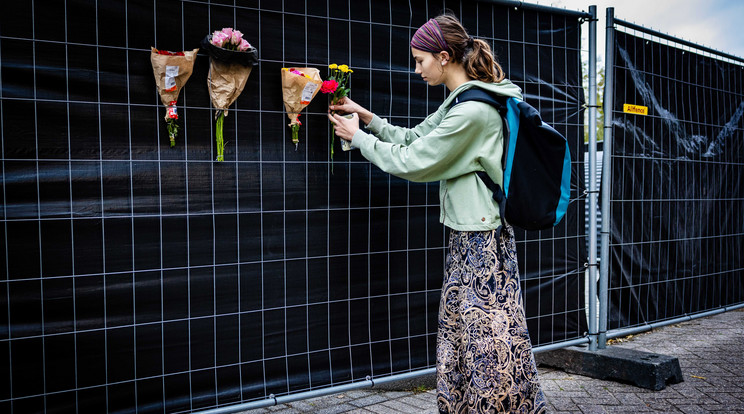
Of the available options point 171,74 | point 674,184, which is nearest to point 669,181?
point 674,184

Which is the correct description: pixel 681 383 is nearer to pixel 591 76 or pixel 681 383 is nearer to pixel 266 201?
pixel 591 76

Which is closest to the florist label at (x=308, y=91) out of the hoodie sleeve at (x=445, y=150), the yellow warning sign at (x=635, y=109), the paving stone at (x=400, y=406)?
the hoodie sleeve at (x=445, y=150)

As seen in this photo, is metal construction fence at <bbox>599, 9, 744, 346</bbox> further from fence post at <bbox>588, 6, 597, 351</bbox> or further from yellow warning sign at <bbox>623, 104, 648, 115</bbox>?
fence post at <bbox>588, 6, 597, 351</bbox>

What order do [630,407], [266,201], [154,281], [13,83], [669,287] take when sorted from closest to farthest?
1. [13,83]
2. [154,281]
3. [266,201]
4. [630,407]
5. [669,287]

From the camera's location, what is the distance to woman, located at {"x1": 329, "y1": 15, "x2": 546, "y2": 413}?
2.91m

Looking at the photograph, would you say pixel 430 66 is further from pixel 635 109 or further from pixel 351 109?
pixel 635 109

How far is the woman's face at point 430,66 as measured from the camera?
3.03 m

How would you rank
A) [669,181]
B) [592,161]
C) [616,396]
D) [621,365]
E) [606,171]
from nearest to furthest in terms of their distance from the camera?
[616,396] < [621,365] < [592,161] < [606,171] < [669,181]

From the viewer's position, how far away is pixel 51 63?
289cm

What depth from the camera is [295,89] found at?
132 inches

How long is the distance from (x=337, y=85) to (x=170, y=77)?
35.0 inches

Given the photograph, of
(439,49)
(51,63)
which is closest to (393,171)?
(439,49)

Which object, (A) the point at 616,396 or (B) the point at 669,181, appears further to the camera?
(B) the point at 669,181

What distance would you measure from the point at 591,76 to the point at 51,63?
358 cm
